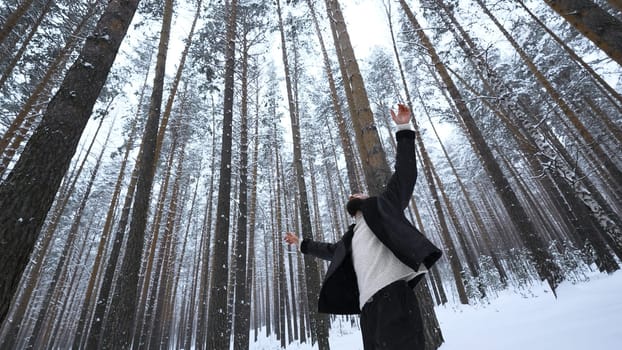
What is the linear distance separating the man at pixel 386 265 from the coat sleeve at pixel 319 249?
0.37 meters

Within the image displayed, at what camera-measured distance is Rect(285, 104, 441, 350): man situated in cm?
176

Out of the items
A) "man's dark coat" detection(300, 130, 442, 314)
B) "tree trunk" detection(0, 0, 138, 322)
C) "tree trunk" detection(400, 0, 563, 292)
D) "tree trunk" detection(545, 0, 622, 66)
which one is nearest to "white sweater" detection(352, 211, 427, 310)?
"man's dark coat" detection(300, 130, 442, 314)

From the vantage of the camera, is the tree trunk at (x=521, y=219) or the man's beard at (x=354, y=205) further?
the tree trunk at (x=521, y=219)

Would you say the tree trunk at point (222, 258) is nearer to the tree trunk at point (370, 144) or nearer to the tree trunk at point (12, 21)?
the tree trunk at point (370, 144)

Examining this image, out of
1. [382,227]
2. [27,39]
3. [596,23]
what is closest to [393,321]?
[382,227]

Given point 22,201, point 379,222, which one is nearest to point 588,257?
point 379,222

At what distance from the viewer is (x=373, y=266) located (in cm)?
203

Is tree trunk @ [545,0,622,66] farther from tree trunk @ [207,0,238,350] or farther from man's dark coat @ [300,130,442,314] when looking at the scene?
tree trunk @ [207,0,238,350]

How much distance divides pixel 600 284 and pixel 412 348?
6.70m

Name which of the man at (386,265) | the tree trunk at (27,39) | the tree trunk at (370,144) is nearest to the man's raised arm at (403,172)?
the man at (386,265)

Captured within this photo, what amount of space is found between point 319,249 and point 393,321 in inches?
51.1

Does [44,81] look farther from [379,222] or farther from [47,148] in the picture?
[379,222]

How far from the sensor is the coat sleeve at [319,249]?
9.42 feet

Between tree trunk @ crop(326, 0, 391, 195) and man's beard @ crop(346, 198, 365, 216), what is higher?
tree trunk @ crop(326, 0, 391, 195)
